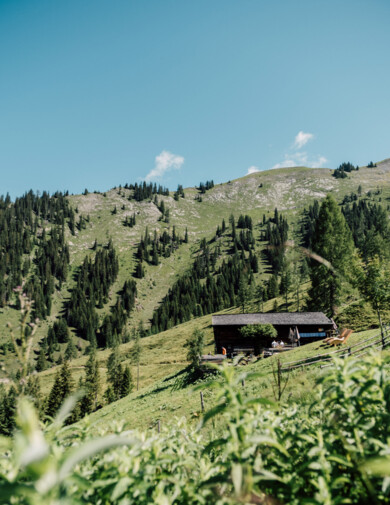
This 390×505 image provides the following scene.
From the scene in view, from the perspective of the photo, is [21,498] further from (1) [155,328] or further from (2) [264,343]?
(1) [155,328]

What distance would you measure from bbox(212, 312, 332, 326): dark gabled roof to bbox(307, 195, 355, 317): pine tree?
2.69 m

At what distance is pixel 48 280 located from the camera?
18462cm

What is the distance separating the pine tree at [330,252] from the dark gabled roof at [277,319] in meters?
2.69

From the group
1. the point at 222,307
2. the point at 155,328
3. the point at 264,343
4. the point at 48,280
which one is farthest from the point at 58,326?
the point at 264,343

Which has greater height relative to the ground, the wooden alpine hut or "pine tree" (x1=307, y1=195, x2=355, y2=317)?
"pine tree" (x1=307, y1=195, x2=355, y2=317)

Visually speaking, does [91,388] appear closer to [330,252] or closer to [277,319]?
[277,319]

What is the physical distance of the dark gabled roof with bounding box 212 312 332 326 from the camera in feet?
160

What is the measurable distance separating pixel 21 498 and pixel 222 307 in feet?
485

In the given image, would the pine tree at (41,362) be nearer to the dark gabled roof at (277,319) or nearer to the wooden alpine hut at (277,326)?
the wooden alpine hut at (277,326)

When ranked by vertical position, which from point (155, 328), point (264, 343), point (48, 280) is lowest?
point (155, 328)

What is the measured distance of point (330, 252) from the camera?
4284cm

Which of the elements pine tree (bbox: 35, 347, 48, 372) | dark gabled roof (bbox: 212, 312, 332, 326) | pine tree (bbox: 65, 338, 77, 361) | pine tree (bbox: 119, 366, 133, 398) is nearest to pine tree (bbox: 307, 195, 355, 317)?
dark gabled roof (bbox: 212, 312, 332, 326)

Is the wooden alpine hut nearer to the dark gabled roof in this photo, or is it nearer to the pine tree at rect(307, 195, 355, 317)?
the dark gabled roof

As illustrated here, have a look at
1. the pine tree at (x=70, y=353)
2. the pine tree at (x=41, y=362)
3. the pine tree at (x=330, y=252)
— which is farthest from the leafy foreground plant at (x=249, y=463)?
the pine tree at (x=70, y=353)
